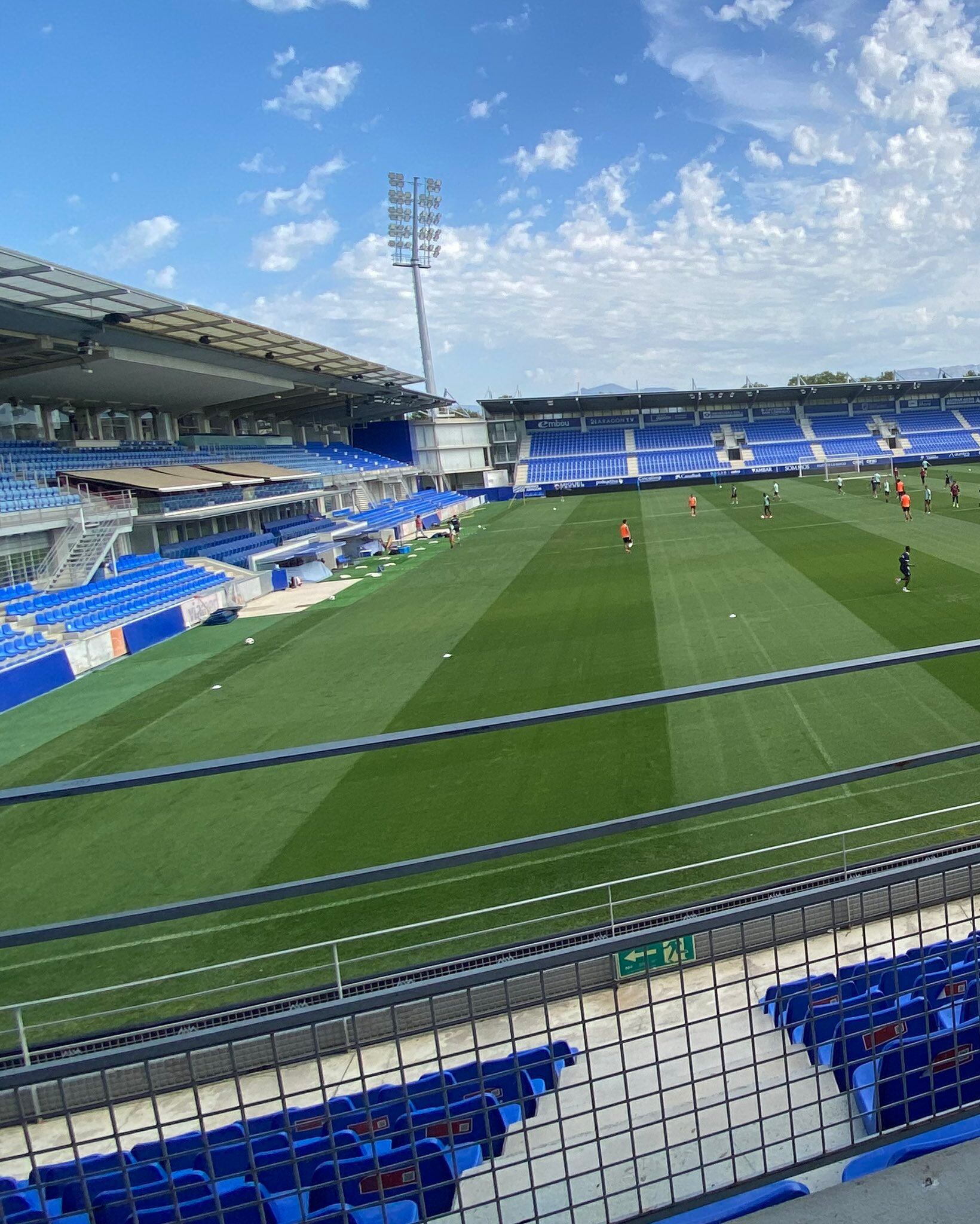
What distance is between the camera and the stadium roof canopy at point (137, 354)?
66.2 ft

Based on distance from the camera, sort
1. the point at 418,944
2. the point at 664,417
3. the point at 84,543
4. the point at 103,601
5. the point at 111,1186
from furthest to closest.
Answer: the point at 664,417
the point at 84,543
the point at 103,601
the point at 418,944
the point at 111,1186

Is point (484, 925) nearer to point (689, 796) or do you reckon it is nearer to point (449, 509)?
point (689, 796)

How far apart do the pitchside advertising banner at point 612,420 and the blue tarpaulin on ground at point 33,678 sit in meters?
54.3

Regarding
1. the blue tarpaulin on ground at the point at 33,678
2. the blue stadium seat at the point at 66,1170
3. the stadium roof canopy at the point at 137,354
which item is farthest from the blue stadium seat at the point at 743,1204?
the stadium roof canopy at the point at 137,354

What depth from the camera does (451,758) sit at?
11484mm

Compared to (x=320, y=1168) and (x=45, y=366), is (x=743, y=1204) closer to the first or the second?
(x=320, y=1168)

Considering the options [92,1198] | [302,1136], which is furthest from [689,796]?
[92,1198]

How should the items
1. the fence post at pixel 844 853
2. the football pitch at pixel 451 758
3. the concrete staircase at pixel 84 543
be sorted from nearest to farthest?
the fence post at pixel 844 853, the football pitch at pixel 451 758, the concrete staircase at pixel 84 543

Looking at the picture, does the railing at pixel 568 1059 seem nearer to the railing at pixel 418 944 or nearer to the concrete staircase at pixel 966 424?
the railing at pixel 418 944

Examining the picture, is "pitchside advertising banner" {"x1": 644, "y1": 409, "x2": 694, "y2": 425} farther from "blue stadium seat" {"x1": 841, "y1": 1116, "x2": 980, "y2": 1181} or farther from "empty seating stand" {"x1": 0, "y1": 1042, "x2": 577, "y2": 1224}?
"blue stadium seat" {"x1": 841, "y1": 1116, "x2": 980, "y2": 1181}

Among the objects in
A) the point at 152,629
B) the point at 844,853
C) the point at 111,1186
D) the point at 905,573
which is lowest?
the point at 844,853

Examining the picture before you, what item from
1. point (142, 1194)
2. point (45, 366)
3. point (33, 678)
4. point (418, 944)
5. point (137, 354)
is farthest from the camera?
point (137, 354)

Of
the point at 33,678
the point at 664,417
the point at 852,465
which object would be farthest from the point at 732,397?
the point at 33,678

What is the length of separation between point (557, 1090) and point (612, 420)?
6941 cm
